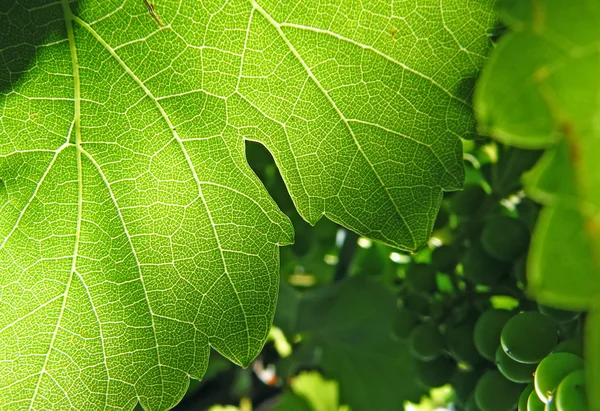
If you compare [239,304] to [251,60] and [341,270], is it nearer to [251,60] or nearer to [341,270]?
[251,60]

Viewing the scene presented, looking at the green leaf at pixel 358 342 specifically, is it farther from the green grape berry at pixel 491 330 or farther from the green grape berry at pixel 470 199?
the green grape berry at pixel 491 330

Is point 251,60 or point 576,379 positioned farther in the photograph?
point 251,60

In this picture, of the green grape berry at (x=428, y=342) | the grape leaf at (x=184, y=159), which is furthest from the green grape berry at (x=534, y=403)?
the green grape berry at (x=428, y=342)

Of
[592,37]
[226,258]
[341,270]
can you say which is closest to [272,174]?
[341,270]

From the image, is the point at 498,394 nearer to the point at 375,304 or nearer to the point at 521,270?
the point at 521,270

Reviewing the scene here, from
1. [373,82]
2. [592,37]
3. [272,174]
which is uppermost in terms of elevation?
[592,37]

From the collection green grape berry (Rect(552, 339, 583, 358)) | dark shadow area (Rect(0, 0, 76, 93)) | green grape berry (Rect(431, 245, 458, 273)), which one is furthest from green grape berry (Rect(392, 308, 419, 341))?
dark shadow area (Rect(0, 0, 76, 93))

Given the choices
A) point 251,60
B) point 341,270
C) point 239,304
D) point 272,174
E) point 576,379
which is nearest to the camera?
point 576,379

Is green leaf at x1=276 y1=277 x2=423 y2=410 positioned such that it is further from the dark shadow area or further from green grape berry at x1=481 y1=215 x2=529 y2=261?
the dark shadow area
